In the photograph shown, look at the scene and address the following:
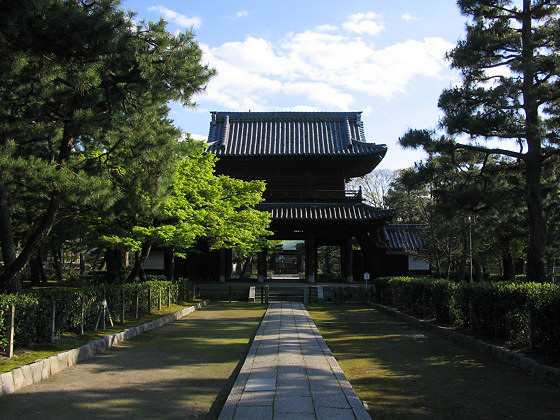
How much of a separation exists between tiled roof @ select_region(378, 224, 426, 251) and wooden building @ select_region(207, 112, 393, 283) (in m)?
0.52

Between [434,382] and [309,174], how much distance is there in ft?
64.1

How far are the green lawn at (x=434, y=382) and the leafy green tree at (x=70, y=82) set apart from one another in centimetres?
567

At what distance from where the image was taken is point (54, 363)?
6.77 m

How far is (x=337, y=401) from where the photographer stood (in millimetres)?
5090

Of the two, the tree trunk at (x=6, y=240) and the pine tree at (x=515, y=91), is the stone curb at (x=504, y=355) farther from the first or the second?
the tree trunk at (x=6, y=240)

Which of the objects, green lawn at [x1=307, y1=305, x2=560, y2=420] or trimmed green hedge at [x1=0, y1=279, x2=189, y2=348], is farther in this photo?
trimmed green hedge at [x1=0, y1=279, x2=189, y2=348]

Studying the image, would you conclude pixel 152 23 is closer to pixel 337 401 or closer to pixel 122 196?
pixel 122 196

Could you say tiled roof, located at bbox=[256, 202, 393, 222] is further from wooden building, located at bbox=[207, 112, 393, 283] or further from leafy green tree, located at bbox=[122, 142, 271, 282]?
leafy green tree, located at bbox=[122, 142, 271, 282]

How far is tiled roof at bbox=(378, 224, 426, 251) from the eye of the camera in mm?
25078

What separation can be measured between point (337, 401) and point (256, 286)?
1876 centimetres

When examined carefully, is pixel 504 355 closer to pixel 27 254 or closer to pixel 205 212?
pixel 27 254

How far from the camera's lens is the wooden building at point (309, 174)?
24078 millimetres

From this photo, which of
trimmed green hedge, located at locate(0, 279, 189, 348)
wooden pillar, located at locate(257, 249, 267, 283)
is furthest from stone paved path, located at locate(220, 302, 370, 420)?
wooden pillar, located at locate(257, 249, 267, 283)

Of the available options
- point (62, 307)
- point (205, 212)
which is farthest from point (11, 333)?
point (205, 212)
